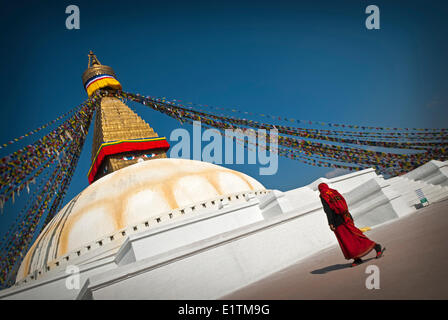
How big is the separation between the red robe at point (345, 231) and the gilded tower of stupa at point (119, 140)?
8.38 metres

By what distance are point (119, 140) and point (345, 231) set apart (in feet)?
30.4

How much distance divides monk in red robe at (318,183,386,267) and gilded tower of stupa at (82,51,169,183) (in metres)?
8.39

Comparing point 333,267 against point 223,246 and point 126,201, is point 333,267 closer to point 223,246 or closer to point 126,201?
point 223,246

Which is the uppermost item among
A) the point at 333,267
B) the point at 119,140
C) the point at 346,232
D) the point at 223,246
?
the point at 119,140

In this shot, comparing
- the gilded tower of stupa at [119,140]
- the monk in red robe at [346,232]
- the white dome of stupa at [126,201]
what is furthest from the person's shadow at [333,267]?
the gilded tower of stupa at [119,140]

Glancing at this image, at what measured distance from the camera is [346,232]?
10.5ft

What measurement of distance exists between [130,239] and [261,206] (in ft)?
11.8

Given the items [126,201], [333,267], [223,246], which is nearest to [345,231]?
[333,267]

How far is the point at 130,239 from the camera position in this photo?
210 inches

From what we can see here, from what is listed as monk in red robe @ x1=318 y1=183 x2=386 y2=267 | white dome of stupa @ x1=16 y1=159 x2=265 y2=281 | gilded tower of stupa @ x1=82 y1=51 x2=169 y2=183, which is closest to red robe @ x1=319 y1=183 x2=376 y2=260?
monk in red robe @ x1=318 y1=183 x2=386 y2=267

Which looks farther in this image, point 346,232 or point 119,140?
point 119,140

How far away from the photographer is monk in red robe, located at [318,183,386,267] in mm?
2969
